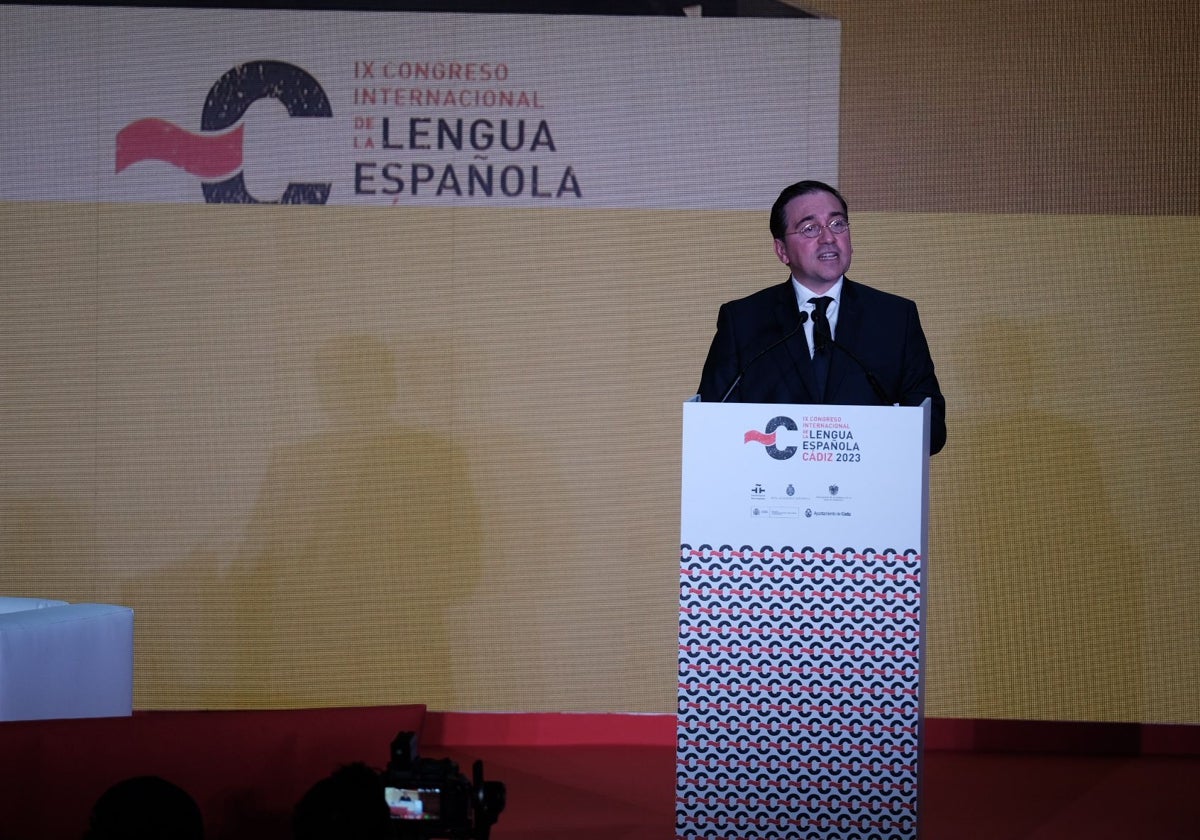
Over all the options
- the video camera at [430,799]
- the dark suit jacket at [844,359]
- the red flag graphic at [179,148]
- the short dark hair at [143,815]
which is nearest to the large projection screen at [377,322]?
the red flag graphic at [179,148]

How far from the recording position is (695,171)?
5.65 meters

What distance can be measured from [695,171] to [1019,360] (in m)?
1.59

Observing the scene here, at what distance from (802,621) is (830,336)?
0.90 meters

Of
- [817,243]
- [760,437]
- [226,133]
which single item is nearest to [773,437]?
[760,437]

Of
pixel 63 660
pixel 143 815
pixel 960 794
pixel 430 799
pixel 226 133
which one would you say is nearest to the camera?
pixel 143 815

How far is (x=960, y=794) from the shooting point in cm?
482

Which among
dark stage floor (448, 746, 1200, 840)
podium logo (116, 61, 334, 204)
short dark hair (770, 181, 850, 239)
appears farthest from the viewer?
podium logo (116, 61, 334, 204)

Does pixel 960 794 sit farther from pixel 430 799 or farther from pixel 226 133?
pixel 226 133

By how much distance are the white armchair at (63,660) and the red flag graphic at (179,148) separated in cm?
202

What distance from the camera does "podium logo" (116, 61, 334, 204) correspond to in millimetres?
5645

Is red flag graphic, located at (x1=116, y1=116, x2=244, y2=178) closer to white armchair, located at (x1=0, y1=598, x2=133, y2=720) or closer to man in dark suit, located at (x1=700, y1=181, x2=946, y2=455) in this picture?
white armchair, located at (x1=0, y1=598, x2=133, y2=720)

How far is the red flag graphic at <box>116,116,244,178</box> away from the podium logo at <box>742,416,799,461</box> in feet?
11.5

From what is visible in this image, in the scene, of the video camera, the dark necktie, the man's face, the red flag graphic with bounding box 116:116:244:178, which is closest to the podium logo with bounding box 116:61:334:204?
the red flag graphic with bounding box 116:116:244:178

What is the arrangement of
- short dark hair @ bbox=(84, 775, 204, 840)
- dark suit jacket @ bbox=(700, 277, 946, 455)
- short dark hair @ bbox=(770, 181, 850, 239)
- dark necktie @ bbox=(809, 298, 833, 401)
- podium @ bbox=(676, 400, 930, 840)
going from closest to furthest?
short dark hair @ bbox=(84, 775, 204, 840) < podium @ bbox=(676, 400, 930, 840) < dark necktie @ bbox=(809, 298, 833, 401) < dark suit jacket @ bbox=(700, 277, 946, 455) < short dark hair @ bbox=(770, 181, 850, 239)
